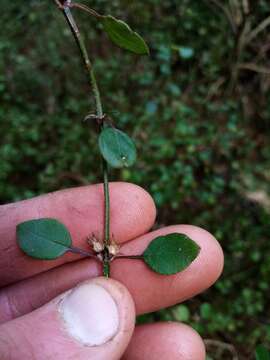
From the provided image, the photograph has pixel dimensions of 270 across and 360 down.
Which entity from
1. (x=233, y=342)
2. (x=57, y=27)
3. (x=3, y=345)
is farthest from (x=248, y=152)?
(x=3, y=345)

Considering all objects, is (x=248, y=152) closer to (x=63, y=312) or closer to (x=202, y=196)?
(x=202, y=196)

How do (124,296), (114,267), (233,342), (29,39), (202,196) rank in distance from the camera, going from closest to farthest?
(124,296) < (114,267) < (233,342) < (202,196) < (29,39)

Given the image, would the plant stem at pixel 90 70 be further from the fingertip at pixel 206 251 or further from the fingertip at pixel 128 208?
the fingertip at pixel 206 251

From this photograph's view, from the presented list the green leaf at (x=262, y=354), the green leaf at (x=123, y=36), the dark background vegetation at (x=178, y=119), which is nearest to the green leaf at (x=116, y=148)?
the green leaf at (x=123, y=36)

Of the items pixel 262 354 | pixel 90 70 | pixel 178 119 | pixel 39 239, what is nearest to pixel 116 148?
pixel 90 70

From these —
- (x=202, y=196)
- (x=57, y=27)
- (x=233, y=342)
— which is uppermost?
(x=57, y=27)

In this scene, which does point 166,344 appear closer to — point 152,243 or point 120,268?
point 120,268
